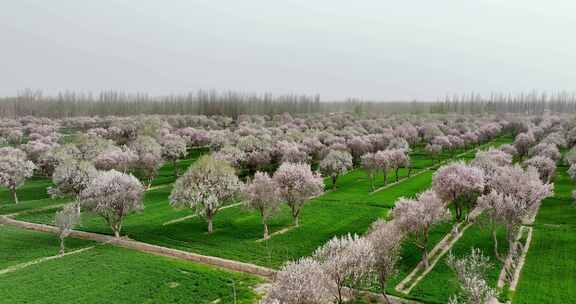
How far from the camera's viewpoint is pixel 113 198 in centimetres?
5031

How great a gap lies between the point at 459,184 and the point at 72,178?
54065 mm

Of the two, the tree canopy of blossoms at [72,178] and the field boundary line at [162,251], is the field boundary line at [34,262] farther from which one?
the tree canopy of blossoms at [72,178]

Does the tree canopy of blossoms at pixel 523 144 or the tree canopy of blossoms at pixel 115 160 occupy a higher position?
the tree canopy of blossoms at pixel 523 144

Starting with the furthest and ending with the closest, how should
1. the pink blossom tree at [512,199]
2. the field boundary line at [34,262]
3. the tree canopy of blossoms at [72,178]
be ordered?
the tree canopy of blossoms at [72,178], the field boundary line at [34,262], the pink blossom tree at [512,199]

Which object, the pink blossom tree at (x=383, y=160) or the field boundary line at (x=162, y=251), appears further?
the pink blossom tree at (x=383, y=160)

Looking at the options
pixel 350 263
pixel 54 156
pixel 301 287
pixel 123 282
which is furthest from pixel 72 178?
pixel 301 287

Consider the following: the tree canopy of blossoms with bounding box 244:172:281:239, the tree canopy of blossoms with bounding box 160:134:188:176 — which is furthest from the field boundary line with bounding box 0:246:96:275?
the tree canopy of blossoms with bounding box 160:134:188:176

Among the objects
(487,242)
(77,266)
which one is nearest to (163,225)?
(77,266)

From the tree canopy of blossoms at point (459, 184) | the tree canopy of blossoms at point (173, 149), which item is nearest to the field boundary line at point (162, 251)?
the tree canopy of blossoms at point (459, 184)

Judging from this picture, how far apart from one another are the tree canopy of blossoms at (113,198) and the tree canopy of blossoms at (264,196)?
47.2ft

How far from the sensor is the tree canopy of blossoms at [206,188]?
51984 millimetres

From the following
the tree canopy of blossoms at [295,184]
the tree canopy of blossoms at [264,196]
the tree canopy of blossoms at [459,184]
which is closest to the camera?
the tree canopy of blossoms at [459,184]

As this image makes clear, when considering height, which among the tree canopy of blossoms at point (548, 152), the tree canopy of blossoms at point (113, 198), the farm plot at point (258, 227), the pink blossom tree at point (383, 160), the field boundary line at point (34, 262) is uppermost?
the tree canopy of blossoms at point (548, 152)

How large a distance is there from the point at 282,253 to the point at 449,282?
1732 centimetres
